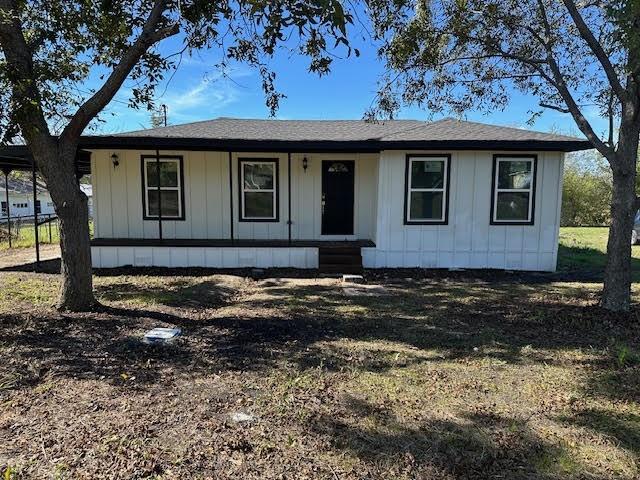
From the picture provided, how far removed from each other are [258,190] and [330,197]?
5.57 ft

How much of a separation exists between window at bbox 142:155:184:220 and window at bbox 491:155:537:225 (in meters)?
6.96

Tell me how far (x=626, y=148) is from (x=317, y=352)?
14.5 feet

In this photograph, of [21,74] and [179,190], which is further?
[179,190]

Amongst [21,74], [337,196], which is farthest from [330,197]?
[21,74]

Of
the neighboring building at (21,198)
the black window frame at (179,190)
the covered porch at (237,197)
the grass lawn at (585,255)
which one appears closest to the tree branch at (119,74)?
the covered porch at (237,197)

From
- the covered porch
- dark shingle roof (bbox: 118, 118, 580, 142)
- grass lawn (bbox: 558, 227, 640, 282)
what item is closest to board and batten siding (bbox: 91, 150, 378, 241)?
the covered porch

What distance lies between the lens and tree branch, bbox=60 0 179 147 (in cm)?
518

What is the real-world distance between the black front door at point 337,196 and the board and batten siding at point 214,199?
110 millimetres

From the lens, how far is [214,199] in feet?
33.5

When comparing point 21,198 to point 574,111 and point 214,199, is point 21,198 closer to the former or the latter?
point 214,199

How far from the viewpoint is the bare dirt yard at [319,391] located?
2529 mm

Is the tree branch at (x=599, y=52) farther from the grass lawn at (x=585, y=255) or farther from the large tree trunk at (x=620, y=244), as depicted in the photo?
the grass lawn at (x=585, y=255)

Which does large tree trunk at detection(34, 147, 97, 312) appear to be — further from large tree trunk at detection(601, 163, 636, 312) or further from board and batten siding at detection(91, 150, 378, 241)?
large tree trunk at detection(601, 163, 636, 312)

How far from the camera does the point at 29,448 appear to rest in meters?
2.59
